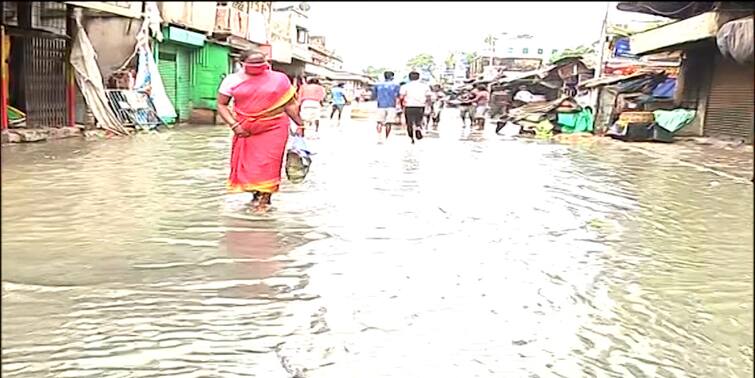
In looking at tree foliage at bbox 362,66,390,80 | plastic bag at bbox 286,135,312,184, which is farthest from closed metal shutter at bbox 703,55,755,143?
plastic bag at bbox 286,135,312,184

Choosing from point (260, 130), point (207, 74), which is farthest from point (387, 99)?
point (260, 130)

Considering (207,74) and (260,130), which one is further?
(207,74)

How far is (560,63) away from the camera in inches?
1064

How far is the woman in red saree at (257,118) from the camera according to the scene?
6066 millimetres

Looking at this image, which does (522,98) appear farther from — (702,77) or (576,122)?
(702,77)

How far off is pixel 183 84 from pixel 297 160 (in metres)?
14.5

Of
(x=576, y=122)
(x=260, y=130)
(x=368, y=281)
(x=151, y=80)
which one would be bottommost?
(x=368, y=281)

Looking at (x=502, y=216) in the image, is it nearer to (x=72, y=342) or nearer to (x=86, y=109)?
(x=72, y=342)

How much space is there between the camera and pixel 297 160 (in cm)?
852

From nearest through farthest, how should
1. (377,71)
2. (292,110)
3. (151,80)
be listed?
1. (292,110)
2. (151,80)
3. (377,71)

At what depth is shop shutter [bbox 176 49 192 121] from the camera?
70.3 feet

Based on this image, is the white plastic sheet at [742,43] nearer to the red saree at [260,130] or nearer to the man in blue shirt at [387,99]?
the red saree at [260,130]

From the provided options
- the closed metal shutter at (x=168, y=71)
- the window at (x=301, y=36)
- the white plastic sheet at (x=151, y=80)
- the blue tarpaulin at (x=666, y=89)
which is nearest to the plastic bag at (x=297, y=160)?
the white plastic sheet at (x=151, y=80)

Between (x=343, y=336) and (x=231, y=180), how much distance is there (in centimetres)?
332
